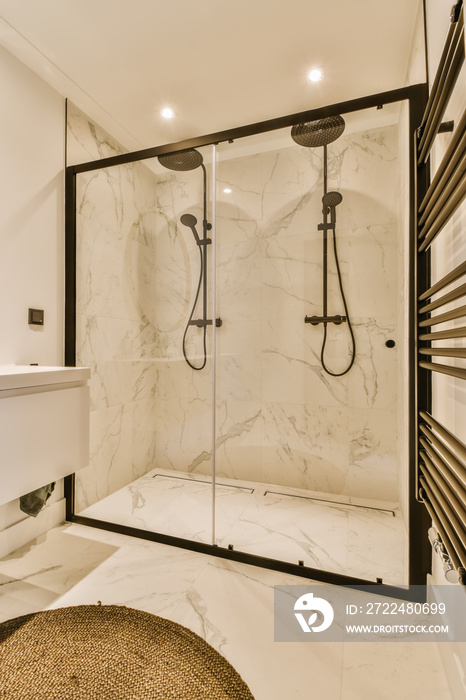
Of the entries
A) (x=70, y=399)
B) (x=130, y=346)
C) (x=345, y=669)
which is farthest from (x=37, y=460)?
(x=345, y=669)

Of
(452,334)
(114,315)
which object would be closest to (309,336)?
(114,315)

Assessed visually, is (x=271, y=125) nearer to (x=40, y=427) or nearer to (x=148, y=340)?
(x=148, y=340)

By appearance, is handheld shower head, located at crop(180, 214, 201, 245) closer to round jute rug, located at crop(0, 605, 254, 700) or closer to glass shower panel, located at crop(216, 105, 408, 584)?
glass shower panel, located at crop(216, 105, 408, 584)

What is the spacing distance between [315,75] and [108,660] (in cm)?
254

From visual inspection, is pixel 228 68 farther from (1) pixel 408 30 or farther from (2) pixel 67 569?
(2) pixel 67 569

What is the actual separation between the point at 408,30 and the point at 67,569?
2742 mm

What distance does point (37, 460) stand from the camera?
1196 mm

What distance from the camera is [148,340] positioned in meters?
1.90

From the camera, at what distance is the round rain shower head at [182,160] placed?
1686 mm

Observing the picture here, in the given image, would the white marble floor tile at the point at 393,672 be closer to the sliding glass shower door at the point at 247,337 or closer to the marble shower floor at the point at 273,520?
the marble shower floor at the point at 273,520

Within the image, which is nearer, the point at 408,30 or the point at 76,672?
the point at 76,672

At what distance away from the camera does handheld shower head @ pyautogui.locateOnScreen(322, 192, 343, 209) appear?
185cm

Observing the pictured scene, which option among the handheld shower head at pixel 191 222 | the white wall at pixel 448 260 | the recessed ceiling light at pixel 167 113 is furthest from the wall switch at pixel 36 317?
the white wall at pixel 448 260

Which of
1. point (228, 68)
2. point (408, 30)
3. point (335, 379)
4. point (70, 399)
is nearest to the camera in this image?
point (70, 399)
